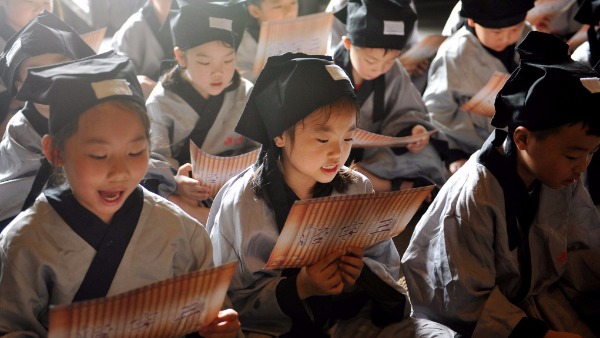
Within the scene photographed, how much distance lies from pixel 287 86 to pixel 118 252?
59cm

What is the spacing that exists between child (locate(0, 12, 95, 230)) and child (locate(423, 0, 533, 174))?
5.66ft

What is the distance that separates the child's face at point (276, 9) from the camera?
12.0ft

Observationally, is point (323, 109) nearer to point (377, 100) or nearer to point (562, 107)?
point (562, 107)

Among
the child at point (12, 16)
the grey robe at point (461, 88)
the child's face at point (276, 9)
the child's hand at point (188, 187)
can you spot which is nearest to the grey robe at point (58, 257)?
the child's hand at point (188, 187)

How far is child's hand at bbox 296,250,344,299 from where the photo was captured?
1.78m

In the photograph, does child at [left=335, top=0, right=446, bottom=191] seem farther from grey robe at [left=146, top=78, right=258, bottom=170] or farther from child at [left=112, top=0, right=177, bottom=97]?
child at [left=112, top=0, right=177, bottom=97]

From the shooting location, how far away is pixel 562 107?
1848mm

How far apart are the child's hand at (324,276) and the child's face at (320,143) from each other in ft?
0.78

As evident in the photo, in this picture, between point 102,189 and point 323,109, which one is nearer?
point 102,189

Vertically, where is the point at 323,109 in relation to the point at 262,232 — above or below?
above

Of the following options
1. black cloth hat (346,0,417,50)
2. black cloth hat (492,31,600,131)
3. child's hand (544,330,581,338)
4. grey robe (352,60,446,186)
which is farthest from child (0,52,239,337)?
grey robe (352,60,446,186)

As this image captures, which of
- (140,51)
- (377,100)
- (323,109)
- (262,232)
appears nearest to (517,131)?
(323,109)

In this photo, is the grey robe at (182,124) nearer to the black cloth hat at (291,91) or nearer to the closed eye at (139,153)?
the black cloth hat at (291,91)

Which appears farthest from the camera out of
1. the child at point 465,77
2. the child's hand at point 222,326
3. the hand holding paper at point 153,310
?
the child at point 465,77
